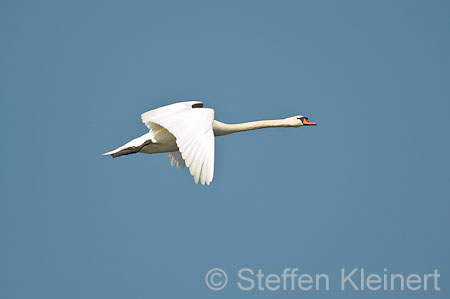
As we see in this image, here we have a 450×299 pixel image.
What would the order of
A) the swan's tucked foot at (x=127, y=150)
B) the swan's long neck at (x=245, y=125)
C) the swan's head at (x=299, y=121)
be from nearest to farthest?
1. the swan's tucked foot at (x=127, y=150)
2. the swan's long neck at (x=245, y=125)
3. the swan's head at (x=299, y=121)

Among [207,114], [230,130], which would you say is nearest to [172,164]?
[230,130]

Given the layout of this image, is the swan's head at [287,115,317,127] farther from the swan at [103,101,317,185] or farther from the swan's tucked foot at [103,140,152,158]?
the swan's tucked foot at [103,140,152,158]

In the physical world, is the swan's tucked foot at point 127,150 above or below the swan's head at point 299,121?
below

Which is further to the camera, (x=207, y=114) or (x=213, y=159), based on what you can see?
(x=207, y=114)

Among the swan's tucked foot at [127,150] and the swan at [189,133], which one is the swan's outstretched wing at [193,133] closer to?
the swan at [189,133]

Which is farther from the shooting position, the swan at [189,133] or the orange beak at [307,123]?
the orange beak at [307,123]

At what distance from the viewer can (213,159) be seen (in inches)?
641

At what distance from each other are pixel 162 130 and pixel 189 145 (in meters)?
3.08

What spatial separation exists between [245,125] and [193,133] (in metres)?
4.27

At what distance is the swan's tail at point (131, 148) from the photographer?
64.8 ft

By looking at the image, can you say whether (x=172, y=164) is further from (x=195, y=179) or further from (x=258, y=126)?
(x=195, y=179)

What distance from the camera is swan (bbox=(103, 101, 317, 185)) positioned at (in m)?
16.4

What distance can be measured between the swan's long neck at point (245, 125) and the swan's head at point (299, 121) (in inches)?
3.7

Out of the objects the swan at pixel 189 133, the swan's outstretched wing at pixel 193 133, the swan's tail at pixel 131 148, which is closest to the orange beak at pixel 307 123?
the swan at pixel 189 133
